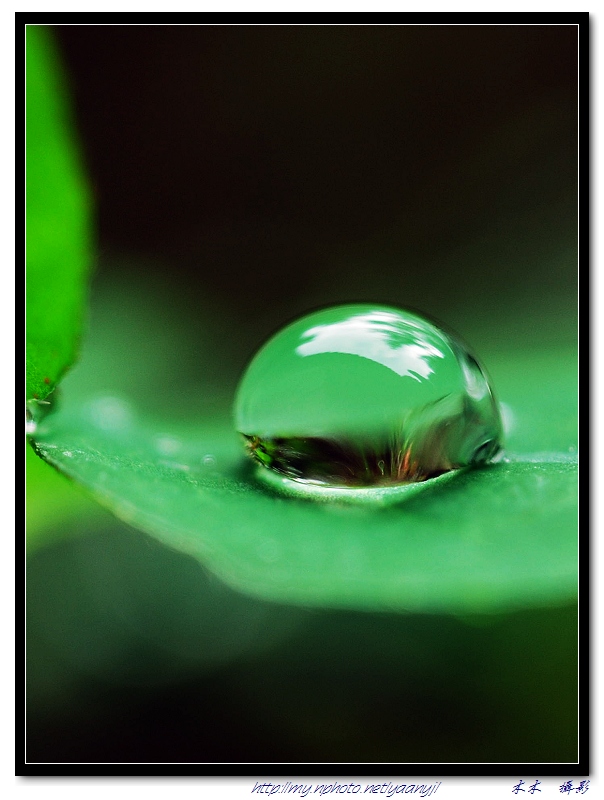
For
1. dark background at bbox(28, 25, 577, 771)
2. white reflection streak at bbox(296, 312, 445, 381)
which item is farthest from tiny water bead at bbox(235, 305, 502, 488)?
dark background at bbox(28, 25, 577, 771)

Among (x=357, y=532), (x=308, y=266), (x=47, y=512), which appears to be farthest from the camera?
(x=308, y=266)

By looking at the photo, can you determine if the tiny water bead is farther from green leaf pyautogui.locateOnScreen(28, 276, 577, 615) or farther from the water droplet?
the water droplet

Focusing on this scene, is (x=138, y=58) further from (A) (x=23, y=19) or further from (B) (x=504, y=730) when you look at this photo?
(B) (x=504, y=730)

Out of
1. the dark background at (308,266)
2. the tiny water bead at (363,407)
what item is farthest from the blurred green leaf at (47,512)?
the tiny water bead at (363,407)

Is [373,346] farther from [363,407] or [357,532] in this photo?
[357,532]

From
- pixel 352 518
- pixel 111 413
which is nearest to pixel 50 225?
pixel 111 413

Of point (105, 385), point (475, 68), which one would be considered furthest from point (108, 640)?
point (475, 68)
